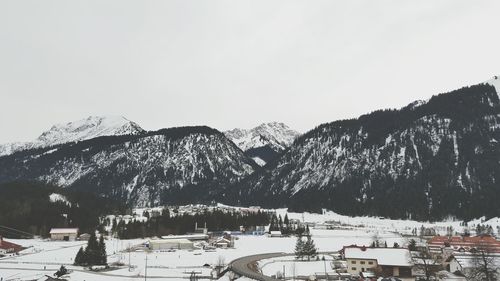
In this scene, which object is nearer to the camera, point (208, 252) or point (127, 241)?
point (208, 252)

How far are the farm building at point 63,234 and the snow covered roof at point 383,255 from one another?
9483 centimetres

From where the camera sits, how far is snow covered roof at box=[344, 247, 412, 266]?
81.0 metres

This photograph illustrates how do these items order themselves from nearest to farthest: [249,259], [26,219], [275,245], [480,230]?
[249,259] < [275,245] < [26,219] < [480,230]

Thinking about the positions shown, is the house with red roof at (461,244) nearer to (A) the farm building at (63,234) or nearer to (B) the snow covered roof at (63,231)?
(A) the farm building at (63,234)

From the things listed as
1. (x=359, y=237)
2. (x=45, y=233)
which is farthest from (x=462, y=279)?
(x=45, y=233)

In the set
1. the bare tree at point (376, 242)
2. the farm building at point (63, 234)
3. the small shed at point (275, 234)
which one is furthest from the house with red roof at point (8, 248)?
the bare tree at point (376, 242)

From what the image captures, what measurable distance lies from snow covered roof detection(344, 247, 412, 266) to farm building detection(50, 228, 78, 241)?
94.8m

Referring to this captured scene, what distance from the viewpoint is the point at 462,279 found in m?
74.4

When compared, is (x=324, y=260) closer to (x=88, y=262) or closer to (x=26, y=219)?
(x=88, y=262)

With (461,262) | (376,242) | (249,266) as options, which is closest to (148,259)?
(249,266)

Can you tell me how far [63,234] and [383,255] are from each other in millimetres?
103658

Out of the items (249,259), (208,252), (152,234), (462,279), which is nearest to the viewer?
(462,279)

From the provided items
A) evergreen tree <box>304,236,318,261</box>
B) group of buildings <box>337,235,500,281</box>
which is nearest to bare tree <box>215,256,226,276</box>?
evergreen tree <box>304,236,318,261</box>

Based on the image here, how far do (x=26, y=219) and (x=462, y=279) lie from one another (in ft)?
467
